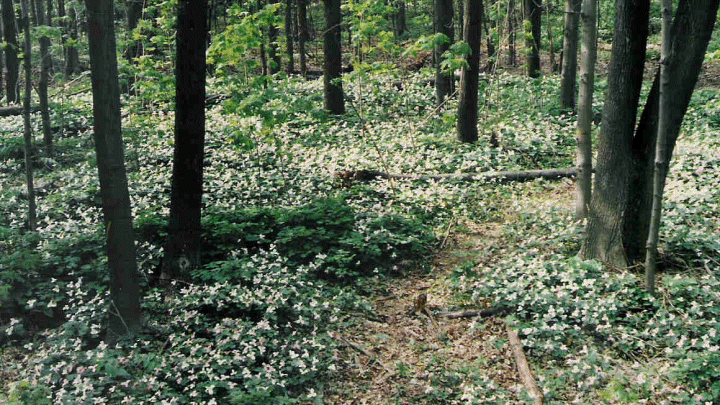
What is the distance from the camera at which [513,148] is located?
1046cm

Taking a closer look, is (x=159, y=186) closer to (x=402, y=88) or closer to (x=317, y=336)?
(x=317, y=336)

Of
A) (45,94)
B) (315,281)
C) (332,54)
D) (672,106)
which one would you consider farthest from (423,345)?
(332,54)

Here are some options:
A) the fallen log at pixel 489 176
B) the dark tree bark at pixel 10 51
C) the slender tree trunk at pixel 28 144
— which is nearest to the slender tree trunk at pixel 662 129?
the fallen log at pixel 489 176

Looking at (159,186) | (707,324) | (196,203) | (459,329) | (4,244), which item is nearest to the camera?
(707,324)

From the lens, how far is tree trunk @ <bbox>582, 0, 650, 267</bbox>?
580 centimetres

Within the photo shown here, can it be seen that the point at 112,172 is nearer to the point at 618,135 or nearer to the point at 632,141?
the point at 618,135

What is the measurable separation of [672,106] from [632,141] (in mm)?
517

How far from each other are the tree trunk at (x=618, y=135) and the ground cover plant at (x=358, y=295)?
13.5 inches

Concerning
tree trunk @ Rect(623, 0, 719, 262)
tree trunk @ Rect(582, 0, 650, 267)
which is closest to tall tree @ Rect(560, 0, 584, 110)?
tree trunk @ Rect(582, 0, 650, 267)

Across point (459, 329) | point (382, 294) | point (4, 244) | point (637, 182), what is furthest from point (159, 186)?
point (637, 182)

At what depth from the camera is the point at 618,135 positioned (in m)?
6.04

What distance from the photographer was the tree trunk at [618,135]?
5805mm

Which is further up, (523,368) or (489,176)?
(489,176)

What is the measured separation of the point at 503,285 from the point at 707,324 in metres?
1.99
